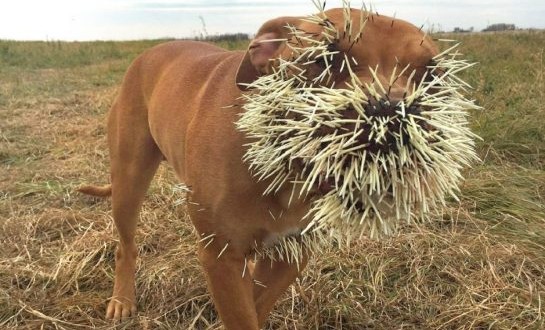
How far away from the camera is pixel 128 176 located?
11.7ft

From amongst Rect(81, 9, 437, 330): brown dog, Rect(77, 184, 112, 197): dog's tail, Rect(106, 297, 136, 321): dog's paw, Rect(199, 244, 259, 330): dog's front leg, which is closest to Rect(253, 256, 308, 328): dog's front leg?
Rect(81, 9, 437, 330): brown dog

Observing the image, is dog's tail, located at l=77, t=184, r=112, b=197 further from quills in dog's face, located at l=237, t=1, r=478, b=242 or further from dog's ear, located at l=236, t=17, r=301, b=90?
quills in dog's face, located at l=237, t=1, r=478, b=242

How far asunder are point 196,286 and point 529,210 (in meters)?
2.48

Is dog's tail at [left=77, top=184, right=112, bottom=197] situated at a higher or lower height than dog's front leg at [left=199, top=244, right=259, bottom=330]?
lower

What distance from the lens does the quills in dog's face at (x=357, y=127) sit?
1.51 meters

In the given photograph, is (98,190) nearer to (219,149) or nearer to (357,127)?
(219,149)

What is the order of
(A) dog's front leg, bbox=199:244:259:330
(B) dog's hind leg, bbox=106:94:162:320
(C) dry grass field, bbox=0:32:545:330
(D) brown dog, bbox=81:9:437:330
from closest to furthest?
(D) brown dog, bbox=81:9:437:330, (A) dog's front leg, bbox=199:244:259:330, (C) dry grass field, bbox=0:32:545:330, (B) dog's hind leg, bbox=106:94:162:320

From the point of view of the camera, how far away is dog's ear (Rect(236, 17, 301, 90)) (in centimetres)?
207

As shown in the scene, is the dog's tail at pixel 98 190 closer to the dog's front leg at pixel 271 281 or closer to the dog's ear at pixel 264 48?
the dog's front leg at pixel 271 281

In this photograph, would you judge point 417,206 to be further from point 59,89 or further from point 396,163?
point 59,89

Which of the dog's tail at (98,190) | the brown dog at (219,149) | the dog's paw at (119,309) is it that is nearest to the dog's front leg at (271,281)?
the brown dog at (219,149)

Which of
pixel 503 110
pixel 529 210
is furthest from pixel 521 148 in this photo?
pixel 529 210

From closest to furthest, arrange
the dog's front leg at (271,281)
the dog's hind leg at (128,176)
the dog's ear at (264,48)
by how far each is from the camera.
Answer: the dog's ear at (264,48)
the dog's front leg at (271,281)
the dog's hind leg at (128,176)

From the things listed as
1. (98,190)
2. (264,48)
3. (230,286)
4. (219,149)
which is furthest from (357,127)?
(98,190)
